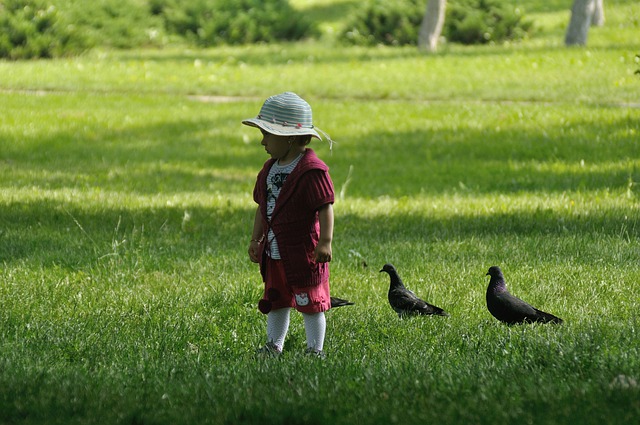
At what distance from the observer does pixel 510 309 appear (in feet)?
20.1

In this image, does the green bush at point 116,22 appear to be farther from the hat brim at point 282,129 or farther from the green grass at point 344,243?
the hat brim at point 282,129

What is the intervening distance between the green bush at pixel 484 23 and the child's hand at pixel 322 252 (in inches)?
994

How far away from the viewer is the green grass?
461 cm

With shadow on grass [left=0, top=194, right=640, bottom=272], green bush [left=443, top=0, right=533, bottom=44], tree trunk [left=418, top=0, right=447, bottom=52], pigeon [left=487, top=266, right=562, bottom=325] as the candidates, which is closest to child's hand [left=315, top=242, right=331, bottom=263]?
pigeon [left=487, top=266, right=562, bottom=325]

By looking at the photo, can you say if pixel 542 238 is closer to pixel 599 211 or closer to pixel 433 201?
pixel 599 211

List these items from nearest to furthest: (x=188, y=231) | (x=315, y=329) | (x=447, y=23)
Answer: (x=315, y=329)
(x=188, y=231)
(x=447, y=23)

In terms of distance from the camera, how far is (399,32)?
30547 millimetres

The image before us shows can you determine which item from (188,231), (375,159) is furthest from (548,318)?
(375,159)

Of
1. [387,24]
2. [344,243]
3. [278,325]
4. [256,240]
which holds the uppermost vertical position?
[256,240]

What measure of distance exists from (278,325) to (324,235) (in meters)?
0.71

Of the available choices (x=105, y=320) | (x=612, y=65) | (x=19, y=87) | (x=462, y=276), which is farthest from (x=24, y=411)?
(x=612, y=65)

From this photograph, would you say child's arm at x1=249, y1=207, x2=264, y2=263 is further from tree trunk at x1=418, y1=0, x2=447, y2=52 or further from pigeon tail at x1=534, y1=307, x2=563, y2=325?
tree trunk at x1=418, y1=0, x2=447, y2=52

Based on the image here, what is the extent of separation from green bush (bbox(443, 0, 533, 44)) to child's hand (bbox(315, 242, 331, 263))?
2525 cm

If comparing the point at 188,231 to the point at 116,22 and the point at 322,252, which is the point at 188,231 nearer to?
the point at 322,252
